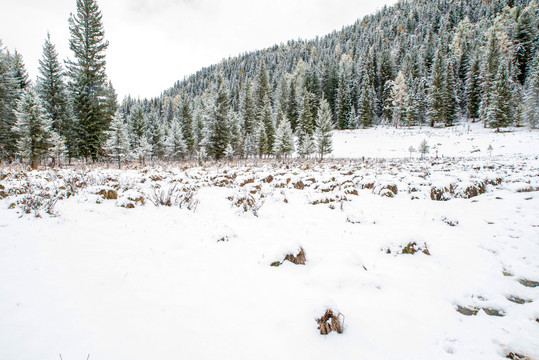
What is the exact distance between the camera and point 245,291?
2637 mm

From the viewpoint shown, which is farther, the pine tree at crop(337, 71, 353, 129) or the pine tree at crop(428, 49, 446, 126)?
the pine tree at crop(337, 71, 353, 129)

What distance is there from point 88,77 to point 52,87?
6767mm

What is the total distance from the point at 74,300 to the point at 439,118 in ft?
Answer: 189

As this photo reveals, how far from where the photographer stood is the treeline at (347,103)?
25406 millimetres

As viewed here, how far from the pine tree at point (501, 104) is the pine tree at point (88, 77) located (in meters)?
54.1

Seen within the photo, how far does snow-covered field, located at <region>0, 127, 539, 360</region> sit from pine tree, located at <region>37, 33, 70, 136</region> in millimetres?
24823

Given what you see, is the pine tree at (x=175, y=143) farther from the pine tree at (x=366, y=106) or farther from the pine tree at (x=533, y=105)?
the pine tree at (x=533, y=105)

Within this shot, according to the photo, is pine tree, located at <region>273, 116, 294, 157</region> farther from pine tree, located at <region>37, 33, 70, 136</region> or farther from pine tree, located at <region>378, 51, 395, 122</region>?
pine tree, located at <region>378, 51, 395, 122</region>

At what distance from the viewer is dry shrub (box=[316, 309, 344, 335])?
2.06 meters

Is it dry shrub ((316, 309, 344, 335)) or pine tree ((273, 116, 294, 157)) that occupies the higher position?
pine tree ((273, 116, 294, 157))

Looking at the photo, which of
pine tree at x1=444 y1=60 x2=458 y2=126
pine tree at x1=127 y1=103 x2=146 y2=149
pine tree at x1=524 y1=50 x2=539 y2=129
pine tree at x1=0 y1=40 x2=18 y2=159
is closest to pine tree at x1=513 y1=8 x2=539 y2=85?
pine tree at x1=444 y1=60 x2=458 y2=126

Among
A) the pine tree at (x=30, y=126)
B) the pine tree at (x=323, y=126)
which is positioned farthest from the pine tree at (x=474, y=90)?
the pine tree at (x=30, y=126)

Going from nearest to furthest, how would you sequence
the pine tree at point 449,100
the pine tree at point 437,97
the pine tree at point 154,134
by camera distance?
the pine tree at point 154,134 < the pine tree at point 449,100 < the pine tree at point 437,97

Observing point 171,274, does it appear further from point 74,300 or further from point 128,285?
point 74,300
